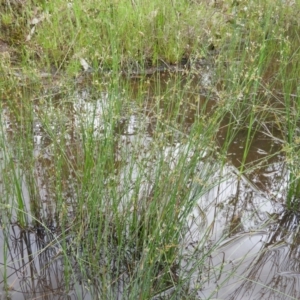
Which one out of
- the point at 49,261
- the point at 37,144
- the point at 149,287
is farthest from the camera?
the point at 37,144

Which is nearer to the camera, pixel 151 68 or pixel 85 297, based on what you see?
pixel 85 297

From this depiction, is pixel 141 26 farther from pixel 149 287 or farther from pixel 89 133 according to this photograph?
pixel 149 287

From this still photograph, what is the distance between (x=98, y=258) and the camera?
1788mm

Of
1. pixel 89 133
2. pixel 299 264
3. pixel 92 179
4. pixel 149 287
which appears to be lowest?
pixel 299 264

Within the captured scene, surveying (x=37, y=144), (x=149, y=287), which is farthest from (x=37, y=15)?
(x=149, y=287)

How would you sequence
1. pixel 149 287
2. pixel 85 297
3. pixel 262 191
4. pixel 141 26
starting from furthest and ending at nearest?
pixel 141 26, pixel 262 191, pixel 85 297, pixel 149 287

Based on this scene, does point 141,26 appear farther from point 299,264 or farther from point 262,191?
point 299,264

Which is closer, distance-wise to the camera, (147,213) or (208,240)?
(147,213)

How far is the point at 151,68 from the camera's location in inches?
158

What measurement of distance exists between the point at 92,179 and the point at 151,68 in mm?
2270

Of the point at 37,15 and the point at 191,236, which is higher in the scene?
the point at 37,15

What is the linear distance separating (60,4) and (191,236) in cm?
292

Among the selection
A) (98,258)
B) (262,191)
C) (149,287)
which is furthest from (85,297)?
(262,191)

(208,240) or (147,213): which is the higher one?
(147,213)
